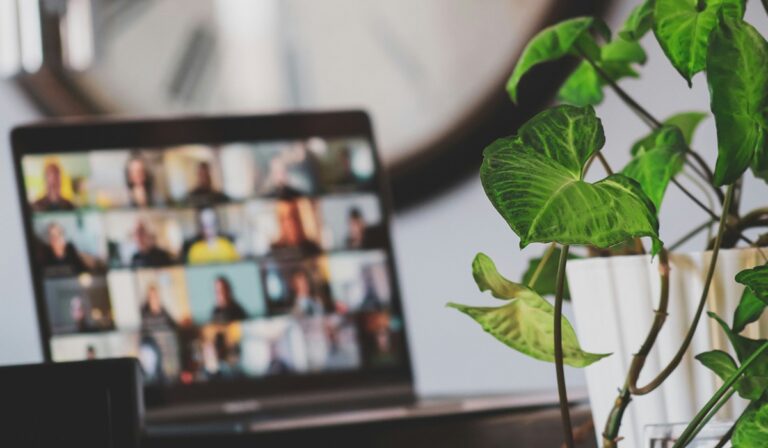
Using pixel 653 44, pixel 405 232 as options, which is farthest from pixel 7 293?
pixel 653 44

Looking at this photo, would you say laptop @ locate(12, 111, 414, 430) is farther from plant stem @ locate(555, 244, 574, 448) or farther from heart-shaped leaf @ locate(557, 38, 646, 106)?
plant stem @ locate(555, 244, 574, 448)

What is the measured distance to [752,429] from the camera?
430 mm

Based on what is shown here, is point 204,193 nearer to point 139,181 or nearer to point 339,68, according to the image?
point 139,181

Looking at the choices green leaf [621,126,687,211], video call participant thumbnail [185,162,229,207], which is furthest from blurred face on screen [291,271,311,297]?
green leaf [621,126,687,211]

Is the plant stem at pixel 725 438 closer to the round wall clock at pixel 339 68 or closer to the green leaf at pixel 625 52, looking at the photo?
the green leaf at pixel 625 52

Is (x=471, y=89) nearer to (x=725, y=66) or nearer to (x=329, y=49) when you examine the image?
(x=329, y=49)

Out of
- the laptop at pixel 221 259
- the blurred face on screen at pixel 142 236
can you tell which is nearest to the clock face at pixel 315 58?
the laptop at pixel 221 259

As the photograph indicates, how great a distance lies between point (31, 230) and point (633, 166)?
61 cm

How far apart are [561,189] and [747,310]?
169 millimetres

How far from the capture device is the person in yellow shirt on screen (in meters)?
0.96

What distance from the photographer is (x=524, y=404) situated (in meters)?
0.82

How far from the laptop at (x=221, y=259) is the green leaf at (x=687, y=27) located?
52cm

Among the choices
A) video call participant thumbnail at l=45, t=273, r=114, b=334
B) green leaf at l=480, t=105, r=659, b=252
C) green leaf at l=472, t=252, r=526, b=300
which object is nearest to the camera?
green leaf at l=480, t=105, r=659, b=252

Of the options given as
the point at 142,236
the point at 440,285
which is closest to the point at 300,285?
the point at 142,236
